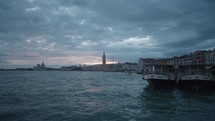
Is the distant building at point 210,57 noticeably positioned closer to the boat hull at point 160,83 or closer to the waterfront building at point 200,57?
the waterfront building at point 200,57

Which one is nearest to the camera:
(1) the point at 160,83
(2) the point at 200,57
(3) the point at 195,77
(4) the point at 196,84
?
(3) the point at 195,77

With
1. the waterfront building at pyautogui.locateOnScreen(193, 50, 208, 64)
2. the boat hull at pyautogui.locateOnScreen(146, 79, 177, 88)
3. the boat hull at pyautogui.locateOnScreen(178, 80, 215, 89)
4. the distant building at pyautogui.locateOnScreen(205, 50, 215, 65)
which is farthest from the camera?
the waterfront building at pyautogui.locateOnScreen(193, 50, 208, 64)

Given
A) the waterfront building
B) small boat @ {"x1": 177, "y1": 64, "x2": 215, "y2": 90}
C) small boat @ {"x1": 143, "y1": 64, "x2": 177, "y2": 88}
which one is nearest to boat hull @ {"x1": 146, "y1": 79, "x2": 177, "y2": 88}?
small boat @ {"x1": 143, "y1": 64, "x2": 177, "y2": 88}

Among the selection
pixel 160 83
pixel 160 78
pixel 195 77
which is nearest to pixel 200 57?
pixel 160 83

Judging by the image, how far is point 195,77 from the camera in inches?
1270

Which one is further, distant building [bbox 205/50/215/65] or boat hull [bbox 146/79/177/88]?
distant building [bbox 205/50/215/65]

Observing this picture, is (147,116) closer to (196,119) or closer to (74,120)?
(196,119)

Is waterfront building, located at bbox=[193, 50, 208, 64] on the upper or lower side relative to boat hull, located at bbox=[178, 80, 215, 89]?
upper

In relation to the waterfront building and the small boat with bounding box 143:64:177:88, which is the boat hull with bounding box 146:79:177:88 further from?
the waterfront building

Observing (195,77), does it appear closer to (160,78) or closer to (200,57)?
(160,78)

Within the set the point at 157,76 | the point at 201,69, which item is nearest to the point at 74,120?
the point at 157,76

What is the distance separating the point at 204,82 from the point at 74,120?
24863 mm

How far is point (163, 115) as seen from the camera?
53.7 ft

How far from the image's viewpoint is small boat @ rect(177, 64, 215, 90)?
32281mm
